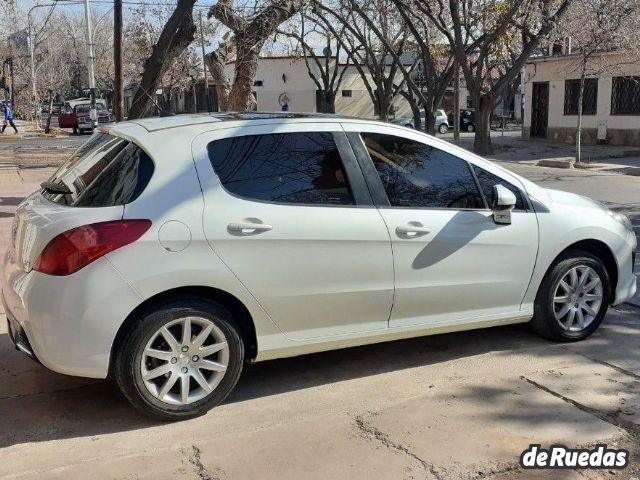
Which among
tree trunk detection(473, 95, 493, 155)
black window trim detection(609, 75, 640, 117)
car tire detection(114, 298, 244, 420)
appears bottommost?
car tire detection(114, 298, 244, 420)

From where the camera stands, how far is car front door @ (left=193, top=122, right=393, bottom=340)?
12.6 ft

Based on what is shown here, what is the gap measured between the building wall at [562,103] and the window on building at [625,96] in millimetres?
184

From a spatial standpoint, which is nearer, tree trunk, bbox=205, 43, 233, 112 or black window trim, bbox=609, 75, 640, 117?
tree trunk, bbox=205, 43, 233, 112

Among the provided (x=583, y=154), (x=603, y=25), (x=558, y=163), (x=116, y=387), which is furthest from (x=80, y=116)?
(x=116, y=387)

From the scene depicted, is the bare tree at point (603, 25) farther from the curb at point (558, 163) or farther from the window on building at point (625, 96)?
the window on building at point (625, 96)

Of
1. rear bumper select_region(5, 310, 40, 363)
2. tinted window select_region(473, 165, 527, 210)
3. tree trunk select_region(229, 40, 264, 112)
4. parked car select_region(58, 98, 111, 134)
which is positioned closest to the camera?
rear bumper select_region(5, 310, 40, 363)

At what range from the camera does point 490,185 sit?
465 cm

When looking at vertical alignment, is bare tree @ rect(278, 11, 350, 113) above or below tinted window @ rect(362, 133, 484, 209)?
above

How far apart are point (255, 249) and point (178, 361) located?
2.49 feet

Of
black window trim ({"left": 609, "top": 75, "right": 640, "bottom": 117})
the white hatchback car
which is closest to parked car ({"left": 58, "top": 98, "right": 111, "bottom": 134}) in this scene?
black window trim ({"left": 609, "top": 75, "right": 640, "bottom": 117})

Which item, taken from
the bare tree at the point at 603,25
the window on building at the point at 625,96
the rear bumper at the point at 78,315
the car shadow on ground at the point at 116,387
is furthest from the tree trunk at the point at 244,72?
the window on building at the point at 625,96

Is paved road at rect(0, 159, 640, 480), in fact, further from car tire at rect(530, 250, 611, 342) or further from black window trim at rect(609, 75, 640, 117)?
black window trim at rect(609, 75, 640, 117)

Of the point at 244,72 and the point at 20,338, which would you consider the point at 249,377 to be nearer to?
the point at 20,338

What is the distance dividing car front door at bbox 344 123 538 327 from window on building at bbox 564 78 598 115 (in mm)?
24931
